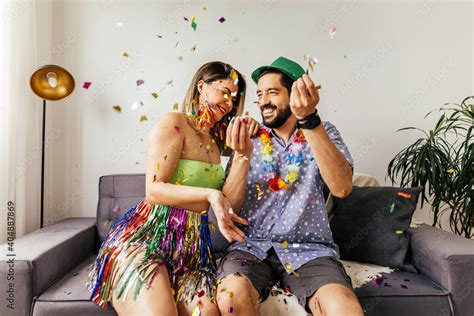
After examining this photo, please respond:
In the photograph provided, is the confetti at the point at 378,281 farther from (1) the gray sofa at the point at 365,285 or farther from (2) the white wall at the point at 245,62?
(2) the white wall at the point at 245,62

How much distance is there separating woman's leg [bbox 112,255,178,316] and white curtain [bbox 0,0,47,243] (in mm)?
1100

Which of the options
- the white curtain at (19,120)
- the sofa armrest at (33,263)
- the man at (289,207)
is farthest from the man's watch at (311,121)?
the white curtain at (19,120)

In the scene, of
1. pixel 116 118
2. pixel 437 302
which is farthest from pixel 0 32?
pixel 437 302

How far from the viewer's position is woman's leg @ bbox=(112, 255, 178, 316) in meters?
1.31

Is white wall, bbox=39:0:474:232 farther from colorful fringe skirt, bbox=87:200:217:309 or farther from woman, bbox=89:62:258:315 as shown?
colorful fringe skirt, bbox=87:200:217:309

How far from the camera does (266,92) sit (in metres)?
1.82

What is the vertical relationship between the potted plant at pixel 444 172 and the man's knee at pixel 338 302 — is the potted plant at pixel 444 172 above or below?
above

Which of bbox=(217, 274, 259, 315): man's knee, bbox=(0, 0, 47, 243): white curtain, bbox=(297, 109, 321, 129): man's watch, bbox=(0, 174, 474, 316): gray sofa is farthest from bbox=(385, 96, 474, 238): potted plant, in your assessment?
bbox=(0, 0, 47, 243): white curtain

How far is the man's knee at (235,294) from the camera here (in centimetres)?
135

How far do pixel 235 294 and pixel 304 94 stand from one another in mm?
704

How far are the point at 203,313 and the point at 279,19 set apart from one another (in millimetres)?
1910

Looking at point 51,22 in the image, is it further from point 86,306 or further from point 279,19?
point 86,306

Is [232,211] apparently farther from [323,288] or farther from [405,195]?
[405,195]

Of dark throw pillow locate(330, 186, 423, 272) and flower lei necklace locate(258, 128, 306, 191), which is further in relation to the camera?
dark throw pillow locate(330, 186, 423, 272)
